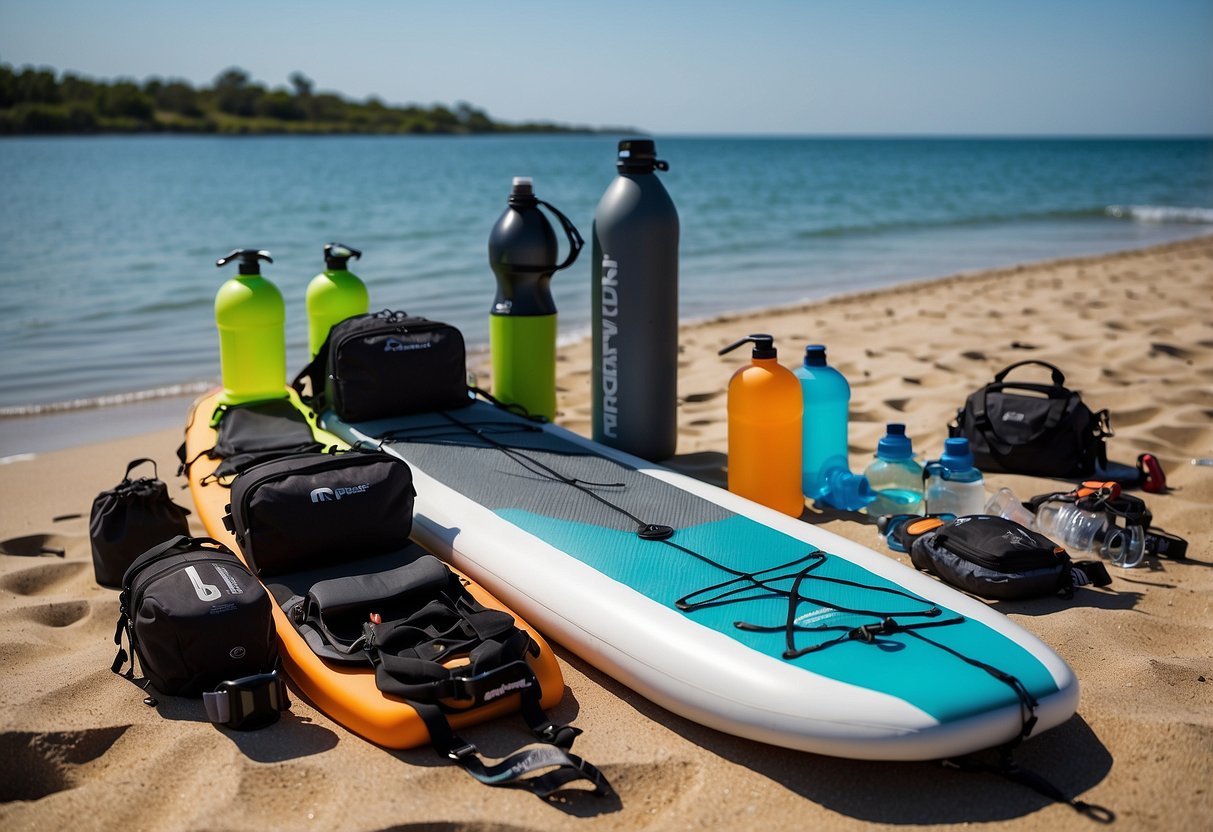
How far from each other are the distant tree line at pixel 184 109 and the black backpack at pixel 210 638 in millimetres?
79331

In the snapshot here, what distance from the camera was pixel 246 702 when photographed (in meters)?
2.82

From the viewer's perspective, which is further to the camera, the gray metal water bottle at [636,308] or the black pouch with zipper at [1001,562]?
the gray metal water bottle at [636,308]

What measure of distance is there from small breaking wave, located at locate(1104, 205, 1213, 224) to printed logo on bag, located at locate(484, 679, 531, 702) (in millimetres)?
23234

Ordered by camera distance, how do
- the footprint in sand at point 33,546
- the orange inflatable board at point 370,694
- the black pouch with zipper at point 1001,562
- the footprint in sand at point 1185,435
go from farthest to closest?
1. the footprint in sand at point 1185,435
2. the footprint in sand at point 33,546
3. the black pouch with zipper at point 1001,562
4. the orange inflatable board at point 370,694

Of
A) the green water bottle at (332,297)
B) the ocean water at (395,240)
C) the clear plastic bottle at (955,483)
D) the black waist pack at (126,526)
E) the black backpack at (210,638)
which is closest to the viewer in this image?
the black backpack at (210,638)

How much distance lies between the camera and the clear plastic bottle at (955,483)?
414cm

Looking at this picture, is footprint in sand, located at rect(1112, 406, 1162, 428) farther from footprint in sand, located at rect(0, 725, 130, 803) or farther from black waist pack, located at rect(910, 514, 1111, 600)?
footprint in sand, located at rect(0, 725, 130, 803)

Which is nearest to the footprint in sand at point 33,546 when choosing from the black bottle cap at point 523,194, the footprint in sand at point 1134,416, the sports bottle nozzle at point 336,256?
the sports bottle nozzle at point 336,256

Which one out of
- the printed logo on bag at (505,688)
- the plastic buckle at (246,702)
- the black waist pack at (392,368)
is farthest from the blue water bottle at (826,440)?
the plastic buckle at (246,702)

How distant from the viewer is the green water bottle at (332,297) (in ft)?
18.1

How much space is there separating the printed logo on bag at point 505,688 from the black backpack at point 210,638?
2.01ft

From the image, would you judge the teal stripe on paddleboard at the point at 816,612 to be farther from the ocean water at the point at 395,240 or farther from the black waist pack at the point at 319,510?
the ocean water at the point at 395,240

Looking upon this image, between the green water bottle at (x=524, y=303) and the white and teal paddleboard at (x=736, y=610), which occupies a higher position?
the green water bottle at (x=524, y=303)

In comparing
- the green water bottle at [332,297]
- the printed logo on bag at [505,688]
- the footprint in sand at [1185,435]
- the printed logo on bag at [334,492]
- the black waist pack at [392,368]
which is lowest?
the printed logo on bag at [505,688]
